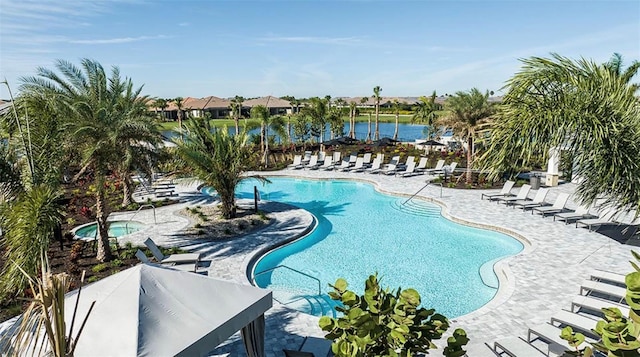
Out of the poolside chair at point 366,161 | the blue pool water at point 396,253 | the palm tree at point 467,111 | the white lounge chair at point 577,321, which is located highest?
the palm tree at point 467,111

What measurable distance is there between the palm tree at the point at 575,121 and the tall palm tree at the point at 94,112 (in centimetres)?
877

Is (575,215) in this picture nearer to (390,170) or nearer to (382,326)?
(390,170)

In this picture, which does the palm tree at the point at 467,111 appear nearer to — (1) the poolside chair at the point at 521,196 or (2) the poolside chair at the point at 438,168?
(1) the poolside chair at the point at 521,196

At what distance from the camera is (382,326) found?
3195 millimetres

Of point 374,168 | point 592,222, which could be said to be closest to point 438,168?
point 374,168

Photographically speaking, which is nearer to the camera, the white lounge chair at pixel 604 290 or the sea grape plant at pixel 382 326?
the sea grape plant at pixel 382 326

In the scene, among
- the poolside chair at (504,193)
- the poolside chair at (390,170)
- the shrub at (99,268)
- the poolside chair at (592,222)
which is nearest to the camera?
the shrub at (99,268)

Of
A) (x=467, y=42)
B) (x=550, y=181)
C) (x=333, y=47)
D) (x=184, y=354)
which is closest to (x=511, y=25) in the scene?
(x=467, y=42)

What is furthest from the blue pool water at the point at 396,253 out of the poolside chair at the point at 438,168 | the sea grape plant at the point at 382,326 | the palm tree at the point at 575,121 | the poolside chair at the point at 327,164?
the poolside chair at the point at 327,164

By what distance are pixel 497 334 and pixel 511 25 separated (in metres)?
17.2

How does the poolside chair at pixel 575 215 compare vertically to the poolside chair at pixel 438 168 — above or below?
below

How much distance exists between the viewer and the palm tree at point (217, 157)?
14.4 metres

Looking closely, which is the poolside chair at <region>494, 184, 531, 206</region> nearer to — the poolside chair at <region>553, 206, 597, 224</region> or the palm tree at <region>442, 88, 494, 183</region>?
the poolside chair at <region>553, 206, 597, 224</region>

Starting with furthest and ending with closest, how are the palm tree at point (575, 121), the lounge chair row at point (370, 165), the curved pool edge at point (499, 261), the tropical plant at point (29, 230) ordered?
1. the lounge chair row at point (370, 165)
2. the curved pool edge at point (499, 261)
3. the tropical plant at point (29, 230)
4. the palm tree at point (575, 121)
